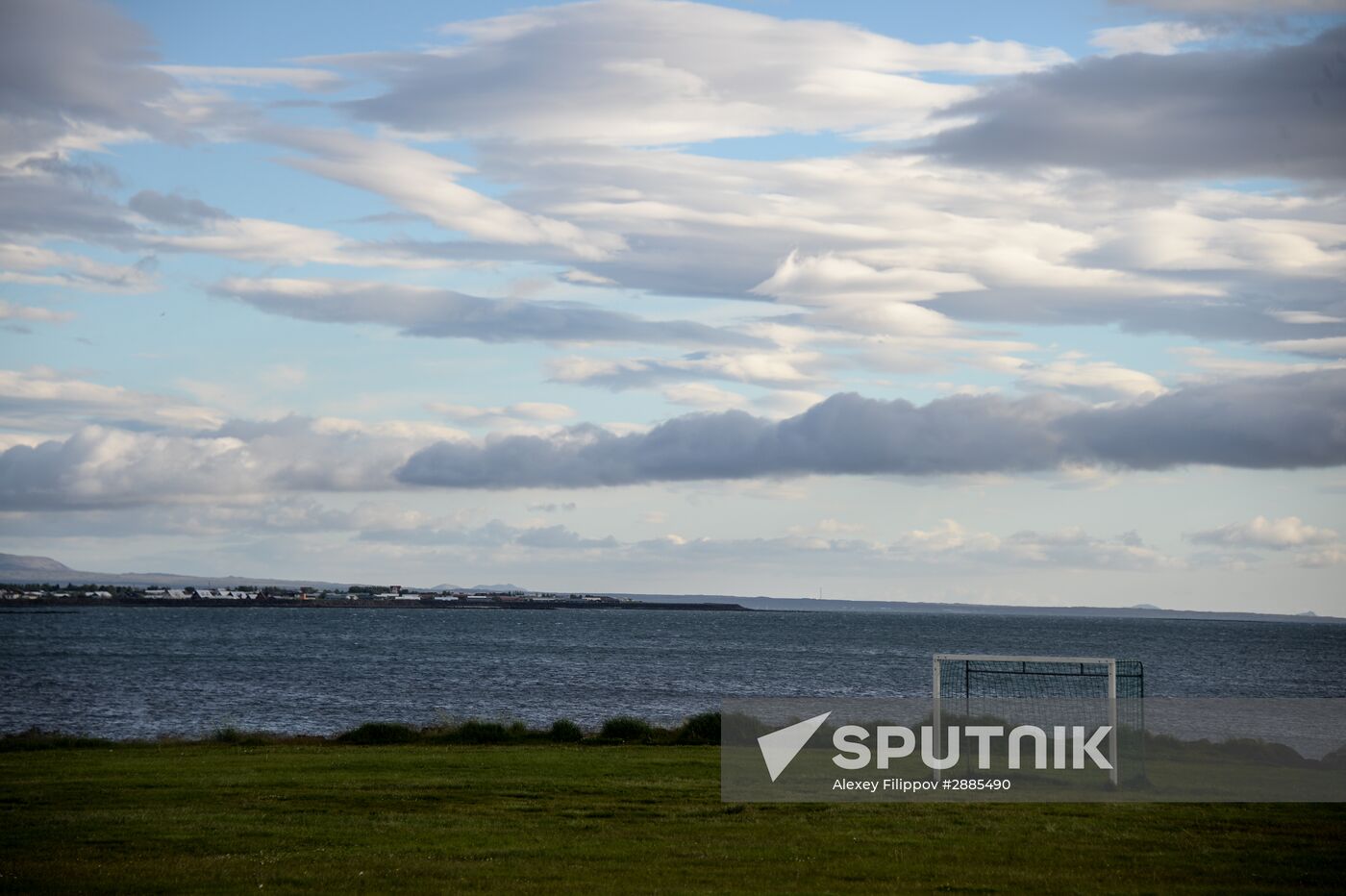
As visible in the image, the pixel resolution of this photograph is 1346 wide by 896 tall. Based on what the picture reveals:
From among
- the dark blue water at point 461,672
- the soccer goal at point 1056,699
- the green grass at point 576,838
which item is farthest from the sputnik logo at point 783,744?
the dark blue water at point 461,672

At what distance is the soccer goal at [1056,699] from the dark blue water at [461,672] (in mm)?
5126

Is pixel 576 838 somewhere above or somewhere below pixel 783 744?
above

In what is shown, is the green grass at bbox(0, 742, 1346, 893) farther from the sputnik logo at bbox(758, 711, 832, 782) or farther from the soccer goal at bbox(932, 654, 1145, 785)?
the soccer goal at bbox(932, 654, 1145, 785)

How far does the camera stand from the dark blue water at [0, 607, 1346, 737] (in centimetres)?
5366

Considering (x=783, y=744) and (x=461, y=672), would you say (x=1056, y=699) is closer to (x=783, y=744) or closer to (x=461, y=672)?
(x=783, y=744)

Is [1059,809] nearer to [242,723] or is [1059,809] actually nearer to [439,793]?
[439,793]

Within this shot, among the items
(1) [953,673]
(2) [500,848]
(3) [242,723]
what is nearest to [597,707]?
(3) [242,723]

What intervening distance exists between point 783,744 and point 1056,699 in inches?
1487

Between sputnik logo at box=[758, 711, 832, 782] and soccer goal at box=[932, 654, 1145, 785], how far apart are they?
3011 mm

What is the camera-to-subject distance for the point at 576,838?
17109 millimetres

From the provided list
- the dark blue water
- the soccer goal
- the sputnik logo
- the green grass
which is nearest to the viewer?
the green grass

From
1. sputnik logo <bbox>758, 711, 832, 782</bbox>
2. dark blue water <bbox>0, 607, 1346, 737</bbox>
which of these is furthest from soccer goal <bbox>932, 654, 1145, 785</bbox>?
dark blue water <bbox>0, 607, 1346, 737</bbox>

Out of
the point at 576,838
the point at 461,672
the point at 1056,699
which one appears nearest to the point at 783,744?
the point at 576,838

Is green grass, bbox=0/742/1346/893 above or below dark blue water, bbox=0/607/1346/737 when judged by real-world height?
above
